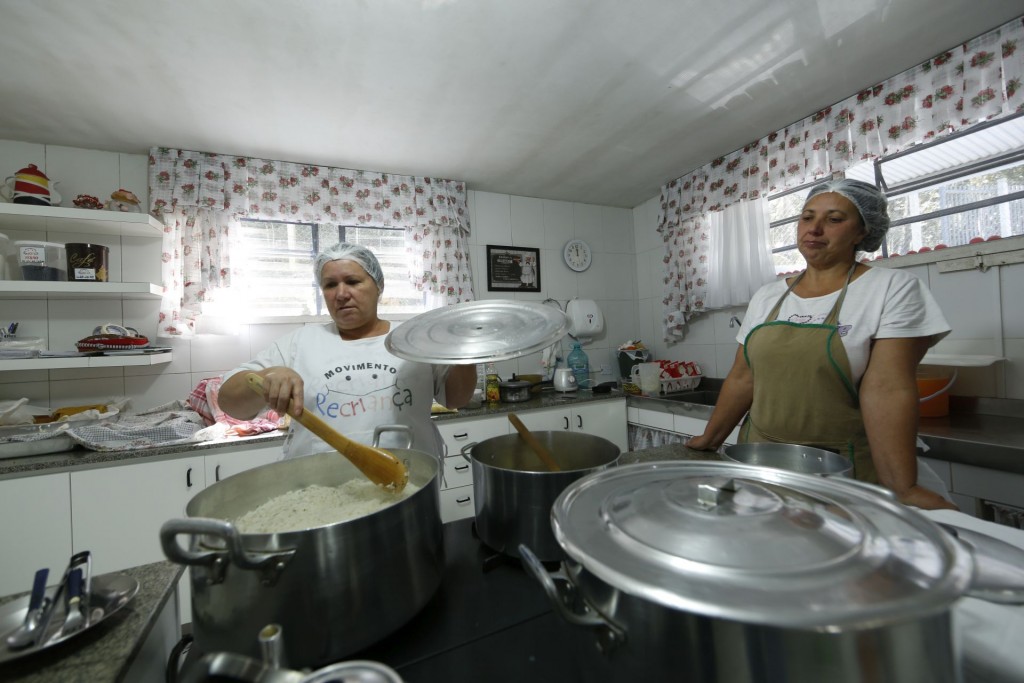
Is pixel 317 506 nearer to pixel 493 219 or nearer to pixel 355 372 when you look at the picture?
pixel 355 372

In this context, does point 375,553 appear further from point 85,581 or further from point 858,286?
point 858,286

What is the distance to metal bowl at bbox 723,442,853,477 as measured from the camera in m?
0.77

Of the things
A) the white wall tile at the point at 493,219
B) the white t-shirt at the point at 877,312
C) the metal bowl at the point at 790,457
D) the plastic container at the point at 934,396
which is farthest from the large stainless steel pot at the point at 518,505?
the white wall tile at the point at 493,219

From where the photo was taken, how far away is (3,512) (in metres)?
1.54

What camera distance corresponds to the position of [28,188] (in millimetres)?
1873

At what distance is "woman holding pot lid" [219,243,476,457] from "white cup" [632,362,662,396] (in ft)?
6.12

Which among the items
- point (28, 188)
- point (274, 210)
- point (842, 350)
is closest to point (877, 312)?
point (842, 350)

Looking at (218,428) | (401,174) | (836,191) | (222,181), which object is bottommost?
(218,428)

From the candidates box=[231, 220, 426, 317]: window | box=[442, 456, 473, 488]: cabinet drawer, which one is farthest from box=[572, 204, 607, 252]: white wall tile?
box=[442, 456, 473, 488]: cabinet drawer

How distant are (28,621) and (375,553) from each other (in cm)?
43

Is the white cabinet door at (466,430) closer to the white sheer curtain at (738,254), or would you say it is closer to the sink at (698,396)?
the sink at (698,396)

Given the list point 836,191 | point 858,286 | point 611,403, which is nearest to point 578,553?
point 858,286

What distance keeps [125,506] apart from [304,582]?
6.15ft

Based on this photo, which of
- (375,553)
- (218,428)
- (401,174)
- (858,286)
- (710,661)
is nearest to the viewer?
(710,661)
